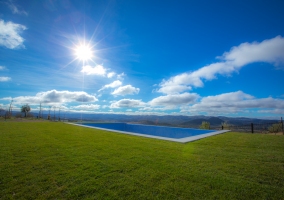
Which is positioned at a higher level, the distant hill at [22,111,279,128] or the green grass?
the green grass

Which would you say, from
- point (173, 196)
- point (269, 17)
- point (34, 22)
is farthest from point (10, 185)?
point (269, 17)

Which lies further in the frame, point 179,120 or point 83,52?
point 179,120

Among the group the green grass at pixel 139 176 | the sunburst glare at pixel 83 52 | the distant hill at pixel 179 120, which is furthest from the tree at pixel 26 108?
the green grass at pixel 139 176

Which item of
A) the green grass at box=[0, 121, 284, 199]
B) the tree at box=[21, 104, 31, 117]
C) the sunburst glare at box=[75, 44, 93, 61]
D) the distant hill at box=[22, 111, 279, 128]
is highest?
the sunburst glare at box=[75, 44, 93, 61]

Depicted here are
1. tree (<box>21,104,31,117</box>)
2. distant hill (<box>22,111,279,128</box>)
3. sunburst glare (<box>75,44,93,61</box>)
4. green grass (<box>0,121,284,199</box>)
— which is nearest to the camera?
green grass (<box>0,121,284,199</box>)

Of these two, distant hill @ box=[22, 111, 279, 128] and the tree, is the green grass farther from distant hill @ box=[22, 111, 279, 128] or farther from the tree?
the tree

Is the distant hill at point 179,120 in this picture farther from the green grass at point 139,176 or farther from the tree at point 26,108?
the green grass at point 139,176

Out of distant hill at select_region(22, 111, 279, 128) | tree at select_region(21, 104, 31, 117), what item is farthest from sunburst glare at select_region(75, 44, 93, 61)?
tree at select_region(21, 104, 31, 117)

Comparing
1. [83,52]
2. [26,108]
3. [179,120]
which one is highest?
[83,52]

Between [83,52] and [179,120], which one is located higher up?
[83,52]

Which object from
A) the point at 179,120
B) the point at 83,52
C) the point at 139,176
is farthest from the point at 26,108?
the point at 179,120

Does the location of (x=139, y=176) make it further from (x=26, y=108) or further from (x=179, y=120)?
(x=179, y=120)

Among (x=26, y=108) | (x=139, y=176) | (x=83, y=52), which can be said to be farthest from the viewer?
(x=26, y=108)

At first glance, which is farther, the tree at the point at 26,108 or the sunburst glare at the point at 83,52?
the tree at the point at 26,108
